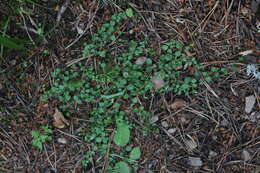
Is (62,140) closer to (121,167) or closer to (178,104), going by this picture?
(121,167)

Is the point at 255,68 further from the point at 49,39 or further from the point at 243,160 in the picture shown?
the point at 49,39

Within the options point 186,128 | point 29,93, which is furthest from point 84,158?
point 186,128

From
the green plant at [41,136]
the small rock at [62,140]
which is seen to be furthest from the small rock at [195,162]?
the green plant at [41,136]

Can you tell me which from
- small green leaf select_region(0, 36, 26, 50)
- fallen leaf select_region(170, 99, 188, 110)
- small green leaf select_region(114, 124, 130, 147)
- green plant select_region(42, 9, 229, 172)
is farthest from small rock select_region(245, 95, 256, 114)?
small green leaf select_region(0, 36, 26, 50)

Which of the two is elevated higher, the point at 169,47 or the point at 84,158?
the point at 169,47

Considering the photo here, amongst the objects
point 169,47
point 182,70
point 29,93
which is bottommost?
point 29,93

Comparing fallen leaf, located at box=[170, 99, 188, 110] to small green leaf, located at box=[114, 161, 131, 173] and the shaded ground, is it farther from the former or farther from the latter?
small green leaf, located at box=[114, 161, 131, 173]

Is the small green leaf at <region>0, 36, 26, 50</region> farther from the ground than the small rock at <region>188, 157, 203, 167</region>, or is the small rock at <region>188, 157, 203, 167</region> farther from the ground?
the small green leaf at <region>0, 36, 26, 50</region>
